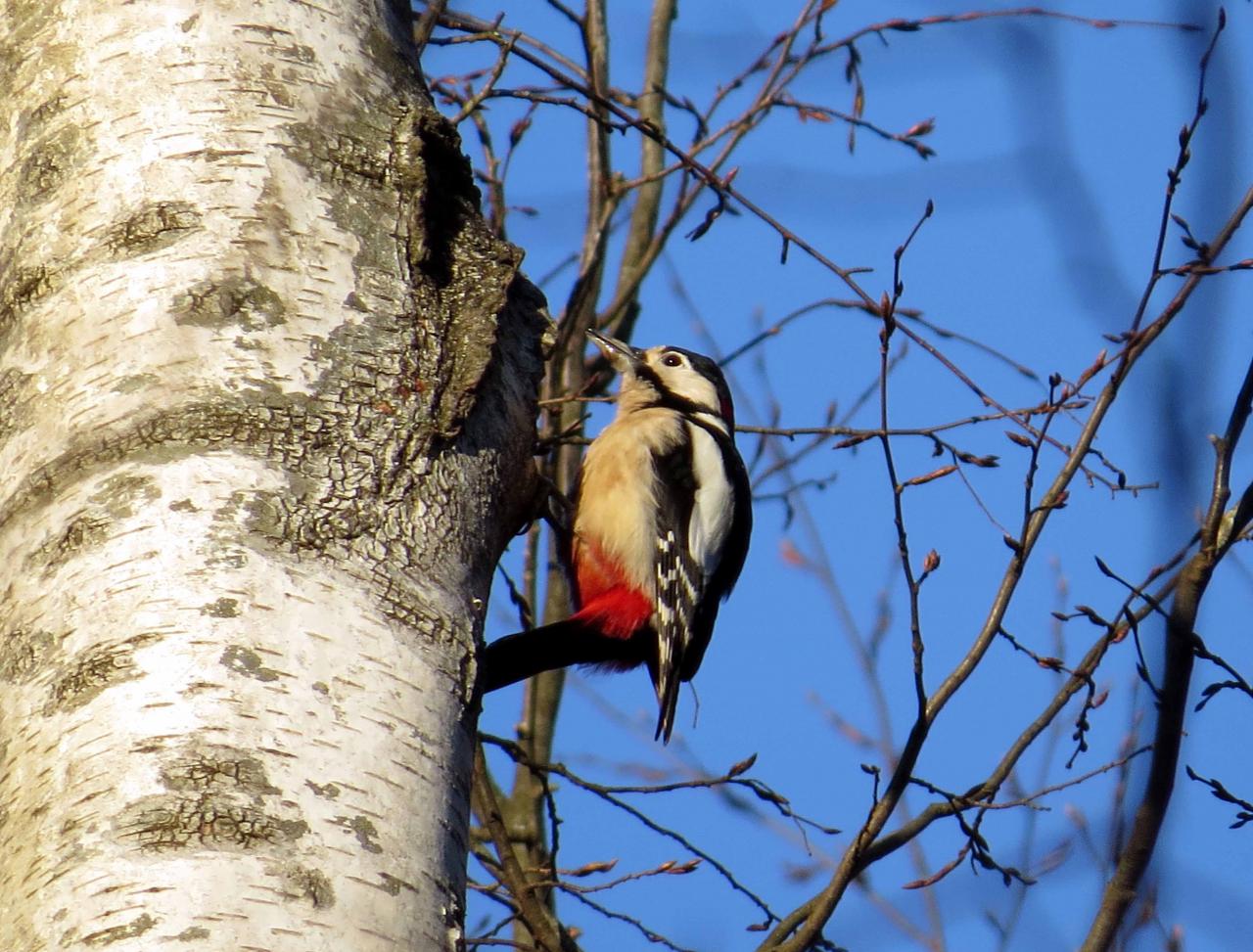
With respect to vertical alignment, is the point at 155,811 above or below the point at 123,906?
above

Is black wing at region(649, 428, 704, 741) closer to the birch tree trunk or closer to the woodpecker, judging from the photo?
the woodpecker

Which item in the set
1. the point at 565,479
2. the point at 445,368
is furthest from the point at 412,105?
the point at 565,479

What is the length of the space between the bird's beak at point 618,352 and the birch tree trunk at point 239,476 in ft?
7.20

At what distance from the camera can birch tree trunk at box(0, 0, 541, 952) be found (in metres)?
1.61

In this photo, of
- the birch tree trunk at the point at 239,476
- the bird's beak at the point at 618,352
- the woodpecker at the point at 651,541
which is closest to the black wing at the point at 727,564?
the woodpecker at the point at 651,541

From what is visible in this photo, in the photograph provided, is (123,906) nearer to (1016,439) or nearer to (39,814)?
(39,814)

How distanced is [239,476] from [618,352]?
3.07 m

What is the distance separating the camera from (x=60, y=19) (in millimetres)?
2318

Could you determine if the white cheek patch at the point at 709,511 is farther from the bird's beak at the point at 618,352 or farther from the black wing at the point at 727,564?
the bird's beak at the point at 618,352

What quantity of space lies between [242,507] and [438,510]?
32 cm

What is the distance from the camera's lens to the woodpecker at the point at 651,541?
13.6 ft

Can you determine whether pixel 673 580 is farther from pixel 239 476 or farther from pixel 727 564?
pixel 239 476

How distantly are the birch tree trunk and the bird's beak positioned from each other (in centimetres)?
220

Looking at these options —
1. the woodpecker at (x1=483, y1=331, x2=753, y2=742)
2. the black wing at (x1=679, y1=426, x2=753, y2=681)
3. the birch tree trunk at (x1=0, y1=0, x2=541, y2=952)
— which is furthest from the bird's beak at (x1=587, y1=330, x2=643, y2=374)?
the birch tree trunk at (x1=0, y1=0, x2=541, y2=952)
